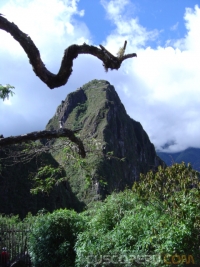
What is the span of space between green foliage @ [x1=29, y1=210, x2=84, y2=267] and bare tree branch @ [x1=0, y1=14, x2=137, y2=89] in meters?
5.56

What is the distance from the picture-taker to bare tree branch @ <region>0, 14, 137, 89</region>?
3.44 m

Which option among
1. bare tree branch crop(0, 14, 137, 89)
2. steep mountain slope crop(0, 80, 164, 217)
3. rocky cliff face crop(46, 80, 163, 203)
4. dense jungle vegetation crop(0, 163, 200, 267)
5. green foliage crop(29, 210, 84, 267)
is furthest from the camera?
rocky cliff face crop(46, 80, 163, 203)

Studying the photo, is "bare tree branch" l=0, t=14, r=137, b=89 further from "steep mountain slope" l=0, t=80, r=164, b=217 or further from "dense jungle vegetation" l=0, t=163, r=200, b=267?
"steep mountain slope" l=0, t=80, r=164, b=217

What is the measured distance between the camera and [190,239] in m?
5.20

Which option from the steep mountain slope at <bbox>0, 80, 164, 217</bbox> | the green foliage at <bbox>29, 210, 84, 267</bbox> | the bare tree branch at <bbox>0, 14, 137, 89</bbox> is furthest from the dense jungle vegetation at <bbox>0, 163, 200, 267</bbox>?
the steep mountain slope at <bbox>0, 80, 164, 217</bbox>

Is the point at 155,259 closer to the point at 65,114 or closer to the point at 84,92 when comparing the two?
the point at 65,114

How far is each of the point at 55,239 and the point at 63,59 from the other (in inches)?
244

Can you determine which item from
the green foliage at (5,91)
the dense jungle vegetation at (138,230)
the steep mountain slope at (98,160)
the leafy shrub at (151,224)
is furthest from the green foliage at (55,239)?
the steep mountain slope at (98,160)

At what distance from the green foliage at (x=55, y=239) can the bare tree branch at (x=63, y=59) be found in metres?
5.56

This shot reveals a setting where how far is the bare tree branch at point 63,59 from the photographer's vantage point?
344 cm

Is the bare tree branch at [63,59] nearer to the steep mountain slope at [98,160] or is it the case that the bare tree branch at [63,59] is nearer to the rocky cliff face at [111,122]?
the steep mountain slope at [98,160]

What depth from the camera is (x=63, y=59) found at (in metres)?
3.52

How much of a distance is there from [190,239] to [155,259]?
1.91 feet

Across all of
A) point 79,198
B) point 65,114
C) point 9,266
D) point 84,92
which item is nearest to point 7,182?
point 79,198
